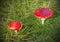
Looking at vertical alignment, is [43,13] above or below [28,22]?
above

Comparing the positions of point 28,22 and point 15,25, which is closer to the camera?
point 15,25

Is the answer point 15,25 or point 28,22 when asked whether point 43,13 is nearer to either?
point 28,22

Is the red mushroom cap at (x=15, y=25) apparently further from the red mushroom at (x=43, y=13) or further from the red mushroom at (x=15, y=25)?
the red mushroom at (x=43, y=13)

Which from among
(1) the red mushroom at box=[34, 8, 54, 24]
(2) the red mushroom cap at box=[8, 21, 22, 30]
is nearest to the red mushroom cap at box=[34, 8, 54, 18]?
(1) the red mushroom at box=[34, 8, 54, 24]

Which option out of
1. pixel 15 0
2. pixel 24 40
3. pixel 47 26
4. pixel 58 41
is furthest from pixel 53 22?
pixel 15 0

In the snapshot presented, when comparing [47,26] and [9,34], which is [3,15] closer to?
[9,34]

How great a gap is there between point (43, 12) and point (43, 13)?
0.07 feet

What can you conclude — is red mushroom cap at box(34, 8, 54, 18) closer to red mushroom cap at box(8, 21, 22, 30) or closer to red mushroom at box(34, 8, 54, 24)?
red mushroom at box(34, 8, 54, 24)

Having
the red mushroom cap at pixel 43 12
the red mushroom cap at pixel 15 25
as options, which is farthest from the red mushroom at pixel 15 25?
the red mushroom cap at pixel 43 12

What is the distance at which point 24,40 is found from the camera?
6.08 ft

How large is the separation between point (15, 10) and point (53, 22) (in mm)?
453

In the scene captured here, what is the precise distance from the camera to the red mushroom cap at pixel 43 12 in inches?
73.8

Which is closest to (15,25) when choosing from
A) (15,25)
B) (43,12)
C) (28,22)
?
(15,25)

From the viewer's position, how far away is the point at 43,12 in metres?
1.90
